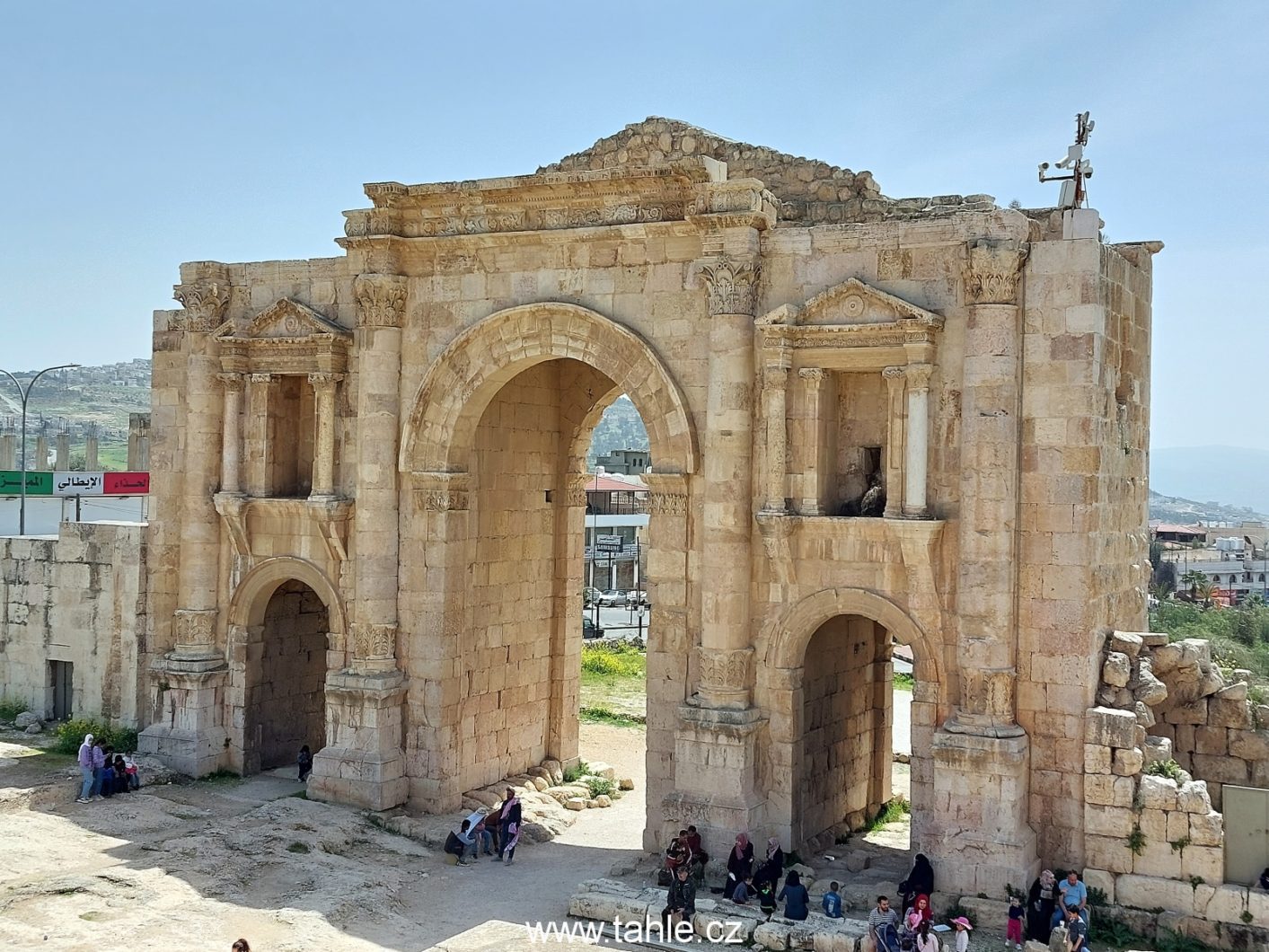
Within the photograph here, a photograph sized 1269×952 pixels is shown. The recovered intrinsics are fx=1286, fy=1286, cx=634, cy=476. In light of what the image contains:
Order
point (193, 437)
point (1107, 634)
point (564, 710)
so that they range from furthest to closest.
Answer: point (564, 710) < point (193, 437) < point (1107, 634)

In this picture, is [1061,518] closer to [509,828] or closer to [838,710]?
[838,710]

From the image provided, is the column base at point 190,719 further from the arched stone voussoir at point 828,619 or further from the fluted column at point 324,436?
the arched stone voussoir at point 828,619

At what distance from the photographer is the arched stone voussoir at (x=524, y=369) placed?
656 inches

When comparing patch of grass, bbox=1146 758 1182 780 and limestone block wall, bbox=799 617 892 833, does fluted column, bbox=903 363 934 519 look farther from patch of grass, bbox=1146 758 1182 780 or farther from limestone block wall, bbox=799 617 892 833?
patch of grass, bbox=1146 758 1182 780

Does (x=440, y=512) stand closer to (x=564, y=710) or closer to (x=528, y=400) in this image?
(x=528, y=400)

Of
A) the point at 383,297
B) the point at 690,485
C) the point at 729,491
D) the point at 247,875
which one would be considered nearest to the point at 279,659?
the point at 247,875

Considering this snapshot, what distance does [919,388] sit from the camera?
49.5 feet

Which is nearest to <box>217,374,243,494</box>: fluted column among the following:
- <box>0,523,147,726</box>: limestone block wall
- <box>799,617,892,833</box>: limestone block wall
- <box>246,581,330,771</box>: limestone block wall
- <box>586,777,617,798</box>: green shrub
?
<box>246,581,330,771</box>: limestone block wall

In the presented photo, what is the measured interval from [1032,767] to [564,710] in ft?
28.3

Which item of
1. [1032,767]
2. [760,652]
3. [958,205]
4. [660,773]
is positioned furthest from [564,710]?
[958,205]

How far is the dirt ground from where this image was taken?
13.8 metres

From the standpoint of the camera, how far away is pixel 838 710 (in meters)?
17.9

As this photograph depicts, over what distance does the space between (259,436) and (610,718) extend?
32.6ft

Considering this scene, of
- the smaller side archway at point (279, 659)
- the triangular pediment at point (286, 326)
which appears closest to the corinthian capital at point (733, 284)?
the triangular pediment at point (286, 326)
